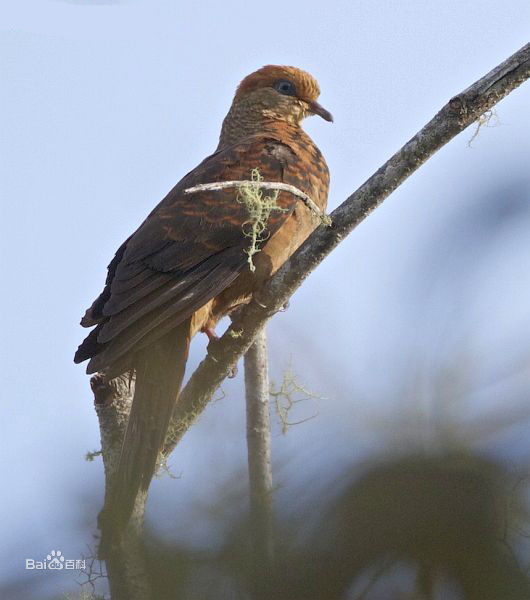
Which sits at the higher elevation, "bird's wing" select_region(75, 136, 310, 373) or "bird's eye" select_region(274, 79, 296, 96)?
"bird's eye" select_region(274, 79, 296, 96)

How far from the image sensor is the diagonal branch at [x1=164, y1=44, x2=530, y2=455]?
2.34 m

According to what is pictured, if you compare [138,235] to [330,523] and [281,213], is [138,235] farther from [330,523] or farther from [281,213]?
[330,523]

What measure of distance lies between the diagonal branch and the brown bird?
5.0 inches

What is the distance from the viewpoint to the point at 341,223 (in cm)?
262

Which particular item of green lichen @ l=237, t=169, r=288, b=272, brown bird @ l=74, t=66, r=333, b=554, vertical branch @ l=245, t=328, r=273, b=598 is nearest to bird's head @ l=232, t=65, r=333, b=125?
brown bird @ l=74, t=66, r=333, b=554

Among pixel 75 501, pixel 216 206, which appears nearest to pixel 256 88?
pixel 216 206

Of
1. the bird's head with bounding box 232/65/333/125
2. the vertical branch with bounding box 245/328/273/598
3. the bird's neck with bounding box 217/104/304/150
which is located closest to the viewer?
the vertical branch with bounding box 245/328/273/598

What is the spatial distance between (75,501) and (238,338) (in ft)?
6.28

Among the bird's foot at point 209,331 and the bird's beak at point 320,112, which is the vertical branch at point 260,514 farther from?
the bird's beak at point 320,112

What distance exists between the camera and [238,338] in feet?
10.1

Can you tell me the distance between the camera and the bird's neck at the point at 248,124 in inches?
177

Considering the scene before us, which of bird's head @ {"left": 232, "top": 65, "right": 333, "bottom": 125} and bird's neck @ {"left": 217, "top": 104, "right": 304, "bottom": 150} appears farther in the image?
bird's head @ {"left": 232, "top": 65, "right": 333, "bottom": 125}

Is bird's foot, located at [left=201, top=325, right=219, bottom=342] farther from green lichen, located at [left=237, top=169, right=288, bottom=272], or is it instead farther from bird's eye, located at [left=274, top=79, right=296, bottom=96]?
bird's eye, located at [left=274, top=79, right=296, bottom=96]

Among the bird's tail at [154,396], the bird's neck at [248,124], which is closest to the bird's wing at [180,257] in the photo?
the bird's tail at [154,396]
